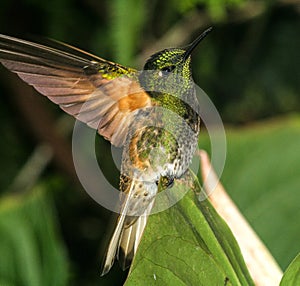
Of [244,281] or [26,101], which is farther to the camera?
→ [26,101]

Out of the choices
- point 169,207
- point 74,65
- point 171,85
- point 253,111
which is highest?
point 253,111

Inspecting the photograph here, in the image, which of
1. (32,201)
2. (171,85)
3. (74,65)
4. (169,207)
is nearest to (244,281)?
(169,207)

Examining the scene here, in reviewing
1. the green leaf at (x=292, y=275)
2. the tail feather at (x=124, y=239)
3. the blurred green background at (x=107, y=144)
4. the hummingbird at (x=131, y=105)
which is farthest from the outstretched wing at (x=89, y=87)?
the blurred green background at (x=107, y=144)

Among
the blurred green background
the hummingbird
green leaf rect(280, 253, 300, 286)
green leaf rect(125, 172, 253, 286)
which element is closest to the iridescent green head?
the hummingbird

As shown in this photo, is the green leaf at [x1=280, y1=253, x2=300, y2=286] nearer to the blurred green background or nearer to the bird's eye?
the bird's eye

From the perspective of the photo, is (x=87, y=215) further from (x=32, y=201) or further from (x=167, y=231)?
(x=167, y=231)

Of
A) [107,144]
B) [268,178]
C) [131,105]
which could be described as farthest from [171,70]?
[107,144]
